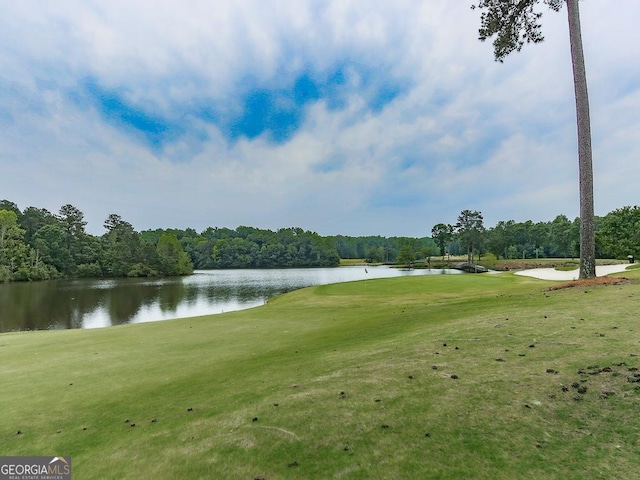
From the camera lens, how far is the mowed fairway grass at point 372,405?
250 centimetres

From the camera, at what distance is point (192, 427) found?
3.67 m

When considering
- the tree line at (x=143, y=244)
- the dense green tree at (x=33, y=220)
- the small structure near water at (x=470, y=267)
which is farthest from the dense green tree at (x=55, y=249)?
the small structure near water at (x=470, y=267)

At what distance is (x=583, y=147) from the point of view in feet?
37.6

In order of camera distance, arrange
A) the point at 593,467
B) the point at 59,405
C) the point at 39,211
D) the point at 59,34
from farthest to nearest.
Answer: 1. the point at 39,211
2. the point at 59,34
3. the point at 59,405
4. the point at 593,467

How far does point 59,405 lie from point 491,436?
18.9 feet

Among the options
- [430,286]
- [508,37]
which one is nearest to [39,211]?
[430,286]

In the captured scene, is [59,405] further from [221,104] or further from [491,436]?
[221,104]

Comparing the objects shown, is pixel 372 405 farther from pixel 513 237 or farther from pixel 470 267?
pixel 513 237

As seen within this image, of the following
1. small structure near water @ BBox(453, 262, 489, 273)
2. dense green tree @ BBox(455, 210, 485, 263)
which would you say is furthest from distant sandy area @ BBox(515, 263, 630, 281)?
dense green tree @ BBox(455, 210, 485, 263)

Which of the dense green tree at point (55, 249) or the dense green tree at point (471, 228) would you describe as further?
the dense green tree at point (471, 228)

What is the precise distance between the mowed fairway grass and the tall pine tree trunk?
15.3 feet

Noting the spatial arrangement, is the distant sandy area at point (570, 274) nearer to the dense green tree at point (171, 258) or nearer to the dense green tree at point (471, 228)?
the dense green tree at point (471, 228)

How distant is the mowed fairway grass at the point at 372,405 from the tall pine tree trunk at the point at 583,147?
4.66 m

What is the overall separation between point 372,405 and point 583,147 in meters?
12.8
